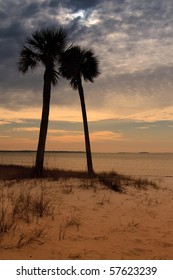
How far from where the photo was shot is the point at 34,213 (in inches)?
281

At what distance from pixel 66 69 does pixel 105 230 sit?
14.7 m

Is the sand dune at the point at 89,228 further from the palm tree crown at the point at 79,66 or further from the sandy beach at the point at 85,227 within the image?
the palm tree crown at the point at 79,66

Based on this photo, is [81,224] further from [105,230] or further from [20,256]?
[20,256]

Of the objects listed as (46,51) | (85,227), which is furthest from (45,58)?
(85,227)

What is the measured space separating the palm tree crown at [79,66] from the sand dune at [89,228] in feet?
36.4

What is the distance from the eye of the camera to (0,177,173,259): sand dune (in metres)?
5.23

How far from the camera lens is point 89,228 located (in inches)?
261

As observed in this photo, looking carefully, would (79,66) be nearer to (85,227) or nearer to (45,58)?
(45,58)

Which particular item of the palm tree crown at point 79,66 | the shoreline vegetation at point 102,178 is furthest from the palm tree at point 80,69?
the shoreline vegetation at point 102,178

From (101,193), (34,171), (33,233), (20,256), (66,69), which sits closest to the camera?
(20,256)

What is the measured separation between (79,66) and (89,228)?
15.0 metres

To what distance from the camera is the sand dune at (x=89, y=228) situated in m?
5.23
